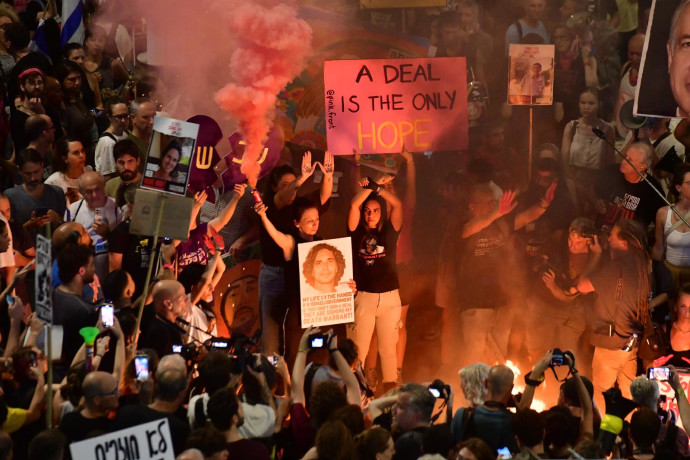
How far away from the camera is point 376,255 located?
916cm

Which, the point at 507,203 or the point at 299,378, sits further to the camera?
the point at 507,203

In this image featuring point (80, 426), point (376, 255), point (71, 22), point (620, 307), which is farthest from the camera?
point (71, 22)

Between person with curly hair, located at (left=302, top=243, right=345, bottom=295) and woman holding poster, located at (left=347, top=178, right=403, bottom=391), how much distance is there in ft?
0.55

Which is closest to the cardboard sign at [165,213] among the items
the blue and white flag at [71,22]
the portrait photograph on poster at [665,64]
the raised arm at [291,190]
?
the raised arm at [291,190]

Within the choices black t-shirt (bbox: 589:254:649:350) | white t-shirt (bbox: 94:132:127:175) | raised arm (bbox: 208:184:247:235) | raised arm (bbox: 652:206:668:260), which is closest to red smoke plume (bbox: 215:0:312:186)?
raised arm (bbox: 208:184:247:235)

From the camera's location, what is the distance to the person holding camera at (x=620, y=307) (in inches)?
350

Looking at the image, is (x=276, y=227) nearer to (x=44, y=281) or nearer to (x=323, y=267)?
(x=323, y=267)

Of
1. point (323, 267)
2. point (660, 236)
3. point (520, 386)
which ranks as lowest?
point (520, 386)

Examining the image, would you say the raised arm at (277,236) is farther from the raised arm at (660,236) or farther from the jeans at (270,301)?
the raised arm at (660,236)

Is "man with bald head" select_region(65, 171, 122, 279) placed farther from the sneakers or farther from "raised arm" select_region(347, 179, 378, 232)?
the sneakers

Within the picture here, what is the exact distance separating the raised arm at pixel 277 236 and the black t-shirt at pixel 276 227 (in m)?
0.04

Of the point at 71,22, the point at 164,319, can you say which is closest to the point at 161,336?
the point at 164,319

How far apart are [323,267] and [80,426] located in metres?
3.77

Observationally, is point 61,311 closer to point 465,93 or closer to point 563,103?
point 465,93
